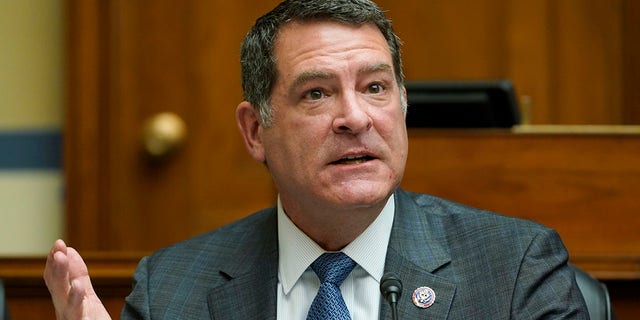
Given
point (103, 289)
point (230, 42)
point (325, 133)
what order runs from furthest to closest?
point (230, 42) < point (103, 289) < point (325, 133)

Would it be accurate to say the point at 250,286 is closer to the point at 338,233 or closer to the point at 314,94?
the point at 338,233

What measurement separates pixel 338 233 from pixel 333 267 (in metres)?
0.08

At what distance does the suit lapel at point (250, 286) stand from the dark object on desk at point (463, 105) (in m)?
1.00

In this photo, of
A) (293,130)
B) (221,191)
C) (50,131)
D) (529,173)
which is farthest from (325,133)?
(50,131)

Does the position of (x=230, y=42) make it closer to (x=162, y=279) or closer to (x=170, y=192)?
(x=170, y=192)

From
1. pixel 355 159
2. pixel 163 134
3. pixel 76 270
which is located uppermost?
pixel 355 159

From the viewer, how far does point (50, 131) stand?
16.0 feet

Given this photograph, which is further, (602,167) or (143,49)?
(143,49)

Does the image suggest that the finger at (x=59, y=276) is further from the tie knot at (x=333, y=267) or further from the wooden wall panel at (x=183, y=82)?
the wooden wall panel at (x=183, y=82)

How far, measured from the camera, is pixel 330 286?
244 centimetres

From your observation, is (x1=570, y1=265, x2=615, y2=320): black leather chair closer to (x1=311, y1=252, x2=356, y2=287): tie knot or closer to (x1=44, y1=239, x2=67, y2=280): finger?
(x1=311, y1=252, x2=356, y2=287): tie knot

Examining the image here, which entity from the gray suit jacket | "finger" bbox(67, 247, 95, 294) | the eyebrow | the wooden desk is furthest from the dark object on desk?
"finger" bbox(67, 247, 95, 294)

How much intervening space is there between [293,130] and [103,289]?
93cm

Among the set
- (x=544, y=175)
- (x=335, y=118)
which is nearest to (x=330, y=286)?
(x=335, y=118)
